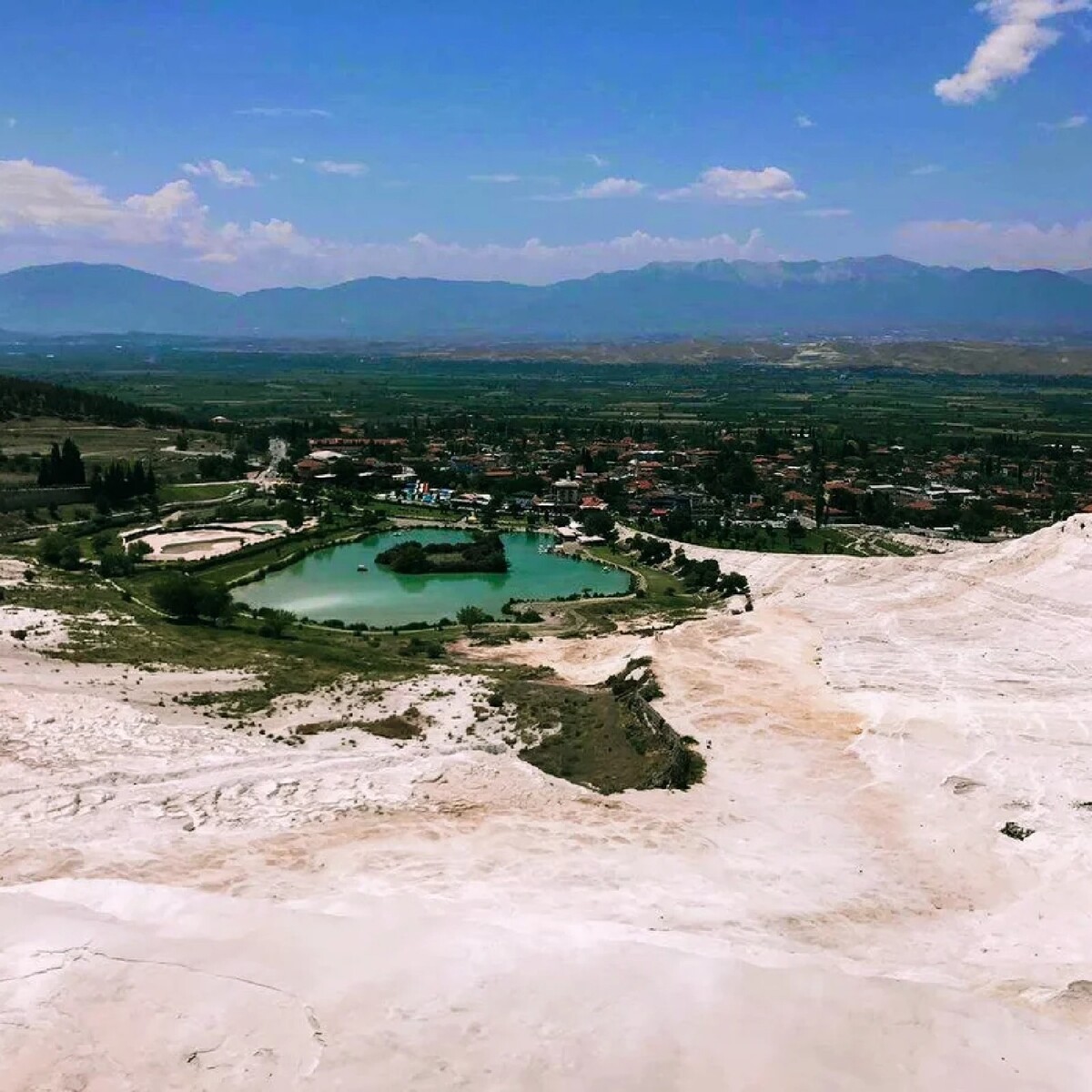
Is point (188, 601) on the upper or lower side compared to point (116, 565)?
upper

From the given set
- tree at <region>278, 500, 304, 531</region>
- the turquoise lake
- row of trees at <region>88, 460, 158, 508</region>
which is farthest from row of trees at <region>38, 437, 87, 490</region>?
the turquoise lake

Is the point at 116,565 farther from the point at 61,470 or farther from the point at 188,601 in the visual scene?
the point at 61,470

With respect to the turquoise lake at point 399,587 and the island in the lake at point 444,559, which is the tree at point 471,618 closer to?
the turquoise lake at point 399,587

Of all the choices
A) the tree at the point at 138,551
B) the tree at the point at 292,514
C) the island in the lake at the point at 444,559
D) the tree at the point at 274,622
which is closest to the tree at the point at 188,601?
the tree at the point at 274,622

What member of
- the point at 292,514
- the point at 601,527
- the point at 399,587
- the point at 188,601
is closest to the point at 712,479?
the point at 601,527

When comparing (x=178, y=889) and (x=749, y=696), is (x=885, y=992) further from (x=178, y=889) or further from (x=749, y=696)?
(x=749, y=696)

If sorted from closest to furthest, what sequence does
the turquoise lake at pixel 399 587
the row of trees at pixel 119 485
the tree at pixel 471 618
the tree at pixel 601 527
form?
the tree at pixel 471 618 → the turquoise lake at pixel 399 587 → the tree at pixel 601 527 → the row of trees at pixel 119 485
